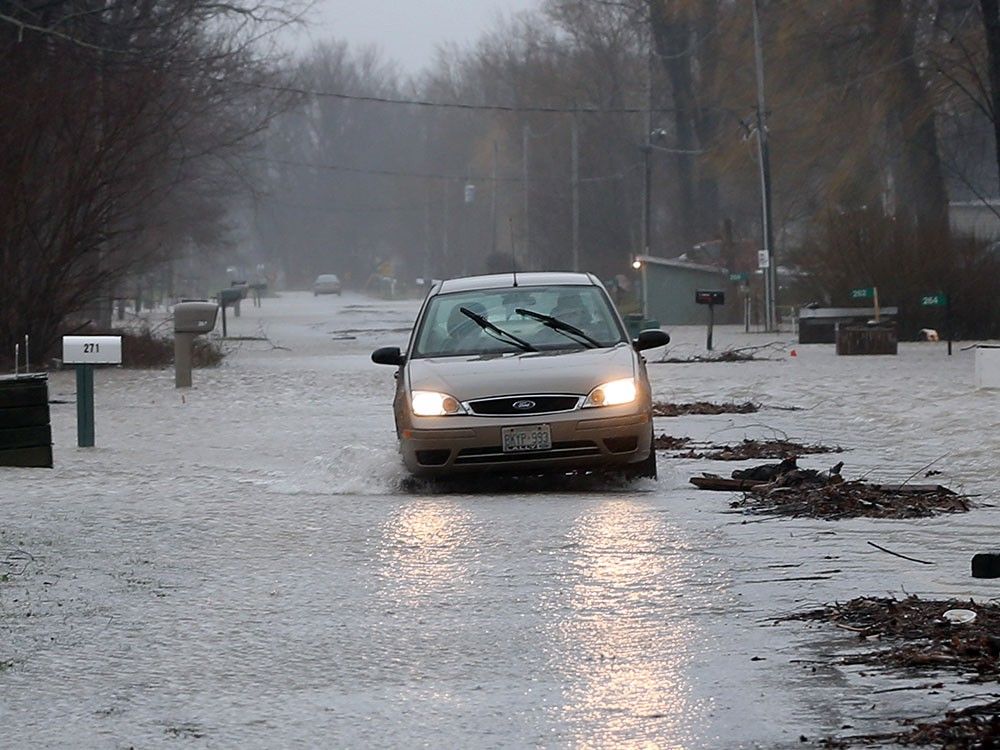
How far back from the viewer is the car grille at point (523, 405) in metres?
12.8

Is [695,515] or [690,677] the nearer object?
[690,677]

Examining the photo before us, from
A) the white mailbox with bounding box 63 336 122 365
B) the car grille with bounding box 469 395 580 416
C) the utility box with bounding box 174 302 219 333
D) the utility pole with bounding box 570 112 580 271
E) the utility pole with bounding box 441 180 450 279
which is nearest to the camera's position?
the car grille with bounding box 469 395 580 416

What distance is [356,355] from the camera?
3834 centimetres

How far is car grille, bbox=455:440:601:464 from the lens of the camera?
1277 centimetres

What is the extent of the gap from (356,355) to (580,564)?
28.9m

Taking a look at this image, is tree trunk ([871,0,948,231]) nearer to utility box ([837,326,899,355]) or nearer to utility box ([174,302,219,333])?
utility box ([837,326,899,355])

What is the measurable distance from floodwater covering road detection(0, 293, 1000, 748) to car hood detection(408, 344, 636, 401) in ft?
2.34

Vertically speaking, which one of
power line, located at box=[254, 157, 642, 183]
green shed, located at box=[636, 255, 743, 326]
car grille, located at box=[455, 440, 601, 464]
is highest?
power line, located at box=[254, 157, 642, 183]

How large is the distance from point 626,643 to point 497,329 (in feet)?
22.2

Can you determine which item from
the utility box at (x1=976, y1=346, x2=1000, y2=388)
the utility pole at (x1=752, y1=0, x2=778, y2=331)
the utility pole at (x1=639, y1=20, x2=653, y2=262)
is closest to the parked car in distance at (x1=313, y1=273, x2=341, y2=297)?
→ the utility pole at (x1=639, y1=20, x2=653, y2=262)

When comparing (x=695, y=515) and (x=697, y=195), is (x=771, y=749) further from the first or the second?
(x=697, y=195)

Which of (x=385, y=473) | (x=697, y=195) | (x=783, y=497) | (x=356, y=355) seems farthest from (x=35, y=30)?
(x=697, y=195)

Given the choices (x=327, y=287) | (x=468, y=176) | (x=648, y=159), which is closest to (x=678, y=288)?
(x=648, y=159)

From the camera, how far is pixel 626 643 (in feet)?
24.8
